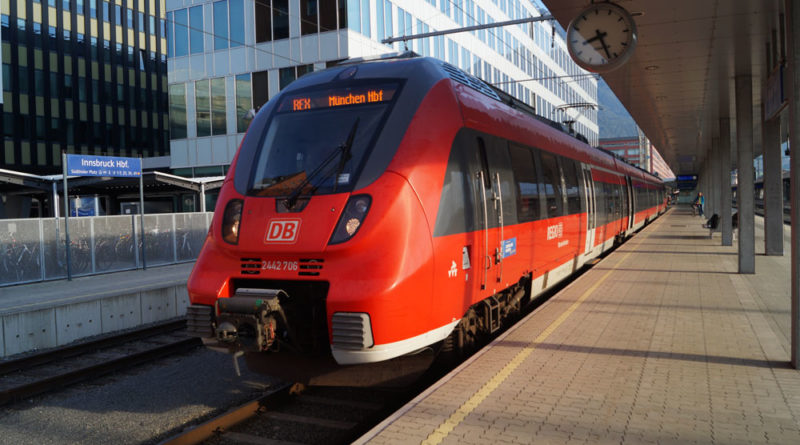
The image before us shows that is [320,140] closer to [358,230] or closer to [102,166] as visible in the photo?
[358,230]

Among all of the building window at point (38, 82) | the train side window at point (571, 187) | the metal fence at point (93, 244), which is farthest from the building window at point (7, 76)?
the train side window at point (571, 187)

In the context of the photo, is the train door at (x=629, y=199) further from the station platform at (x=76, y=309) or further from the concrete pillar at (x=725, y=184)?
the station platform at (x=76, y=309)

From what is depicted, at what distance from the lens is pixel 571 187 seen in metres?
10.9

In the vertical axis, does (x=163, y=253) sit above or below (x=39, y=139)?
below

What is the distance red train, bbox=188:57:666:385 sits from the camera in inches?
195

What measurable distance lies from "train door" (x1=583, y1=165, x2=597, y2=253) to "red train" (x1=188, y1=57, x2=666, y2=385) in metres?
6.00

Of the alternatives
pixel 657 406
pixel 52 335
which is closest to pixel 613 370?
pixel 657 406

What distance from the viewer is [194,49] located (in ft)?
100

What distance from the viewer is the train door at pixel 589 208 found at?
40.5 ft

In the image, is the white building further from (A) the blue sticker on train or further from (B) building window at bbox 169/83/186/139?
(A) the blue sticker on train

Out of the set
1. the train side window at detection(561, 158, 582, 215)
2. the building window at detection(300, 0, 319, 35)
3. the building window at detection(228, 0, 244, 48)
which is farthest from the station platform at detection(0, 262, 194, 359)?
the building window at detection(228, 0, 244, 48)

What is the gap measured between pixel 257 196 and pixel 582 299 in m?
6.51

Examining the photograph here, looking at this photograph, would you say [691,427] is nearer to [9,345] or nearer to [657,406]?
[657,406]

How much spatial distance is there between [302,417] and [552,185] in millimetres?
5639
